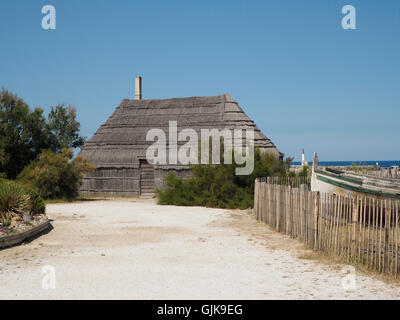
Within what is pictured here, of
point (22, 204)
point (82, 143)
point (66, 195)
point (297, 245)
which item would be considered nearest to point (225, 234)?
point (297, 245)

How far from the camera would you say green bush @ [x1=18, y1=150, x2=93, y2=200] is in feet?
81.9

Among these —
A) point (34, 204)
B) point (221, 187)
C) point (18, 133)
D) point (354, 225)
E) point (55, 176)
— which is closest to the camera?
point (354, 225)

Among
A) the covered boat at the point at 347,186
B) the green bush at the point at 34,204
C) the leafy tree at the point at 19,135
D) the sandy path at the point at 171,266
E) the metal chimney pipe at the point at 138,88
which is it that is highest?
the metal chimney pipe at the point at 138,88

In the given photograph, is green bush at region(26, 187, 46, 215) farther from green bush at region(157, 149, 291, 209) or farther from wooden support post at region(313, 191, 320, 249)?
wooden support post at region(313, 191, 320, 249)

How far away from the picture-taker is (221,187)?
22.4m

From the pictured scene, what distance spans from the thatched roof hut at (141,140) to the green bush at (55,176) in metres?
5.08

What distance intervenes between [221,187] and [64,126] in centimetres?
1658

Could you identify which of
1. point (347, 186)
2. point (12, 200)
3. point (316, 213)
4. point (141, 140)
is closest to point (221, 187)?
point (347, 186)

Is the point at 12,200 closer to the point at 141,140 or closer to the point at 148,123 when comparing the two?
the point at 141,140

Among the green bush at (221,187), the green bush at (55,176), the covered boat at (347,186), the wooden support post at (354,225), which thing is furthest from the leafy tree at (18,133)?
the wooden support post at (354,225)

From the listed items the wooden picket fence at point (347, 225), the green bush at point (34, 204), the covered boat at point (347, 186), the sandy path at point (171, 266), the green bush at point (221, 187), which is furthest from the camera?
the green bush at point (221, 187)

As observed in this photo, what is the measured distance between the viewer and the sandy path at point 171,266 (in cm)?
760

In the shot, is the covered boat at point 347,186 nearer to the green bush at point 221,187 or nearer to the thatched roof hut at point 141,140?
the green bush at point 221,187
